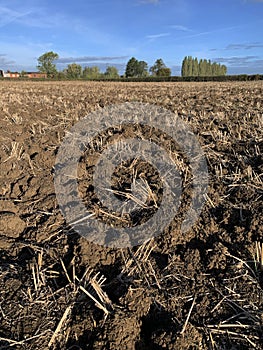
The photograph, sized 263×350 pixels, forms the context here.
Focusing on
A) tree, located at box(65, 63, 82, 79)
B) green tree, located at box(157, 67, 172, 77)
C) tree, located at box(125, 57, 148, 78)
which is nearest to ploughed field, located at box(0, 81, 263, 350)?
green tree, located at box(157, 67, 172, 77)

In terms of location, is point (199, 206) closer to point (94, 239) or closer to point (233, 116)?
point (94, 239)

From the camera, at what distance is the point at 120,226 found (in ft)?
8.79

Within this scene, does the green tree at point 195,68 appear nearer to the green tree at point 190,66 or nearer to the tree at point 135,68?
the green tree at point 190,66

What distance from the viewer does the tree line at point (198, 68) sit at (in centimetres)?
7906

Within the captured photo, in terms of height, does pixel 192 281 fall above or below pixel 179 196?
below

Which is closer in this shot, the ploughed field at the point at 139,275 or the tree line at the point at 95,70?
the ploughed field at the point at 139,275

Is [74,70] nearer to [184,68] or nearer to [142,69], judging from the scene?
[142,69]

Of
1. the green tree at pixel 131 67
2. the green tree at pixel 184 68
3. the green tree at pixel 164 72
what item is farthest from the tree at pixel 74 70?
the green tree at pixel 184 68

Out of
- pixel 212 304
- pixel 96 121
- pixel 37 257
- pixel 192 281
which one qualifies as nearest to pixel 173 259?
pixel 192 281

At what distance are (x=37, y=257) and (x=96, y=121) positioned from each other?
3.70 meters

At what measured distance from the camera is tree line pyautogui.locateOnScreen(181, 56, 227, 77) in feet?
259

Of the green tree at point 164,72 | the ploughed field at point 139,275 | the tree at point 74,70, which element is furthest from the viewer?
the tree at point 74,70

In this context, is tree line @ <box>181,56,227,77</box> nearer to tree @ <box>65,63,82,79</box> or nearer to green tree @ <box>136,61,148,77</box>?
green tree @ <box>136,61,148,77</box>

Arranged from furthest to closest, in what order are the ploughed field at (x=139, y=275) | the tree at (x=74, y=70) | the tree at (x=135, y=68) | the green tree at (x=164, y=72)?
1. the tree at (x=74, y=70)
2. the tree at (x=135, y=68)
3. the green tree at (x=164, y=72)
4. the ploughed field at (x=139, y=275)
